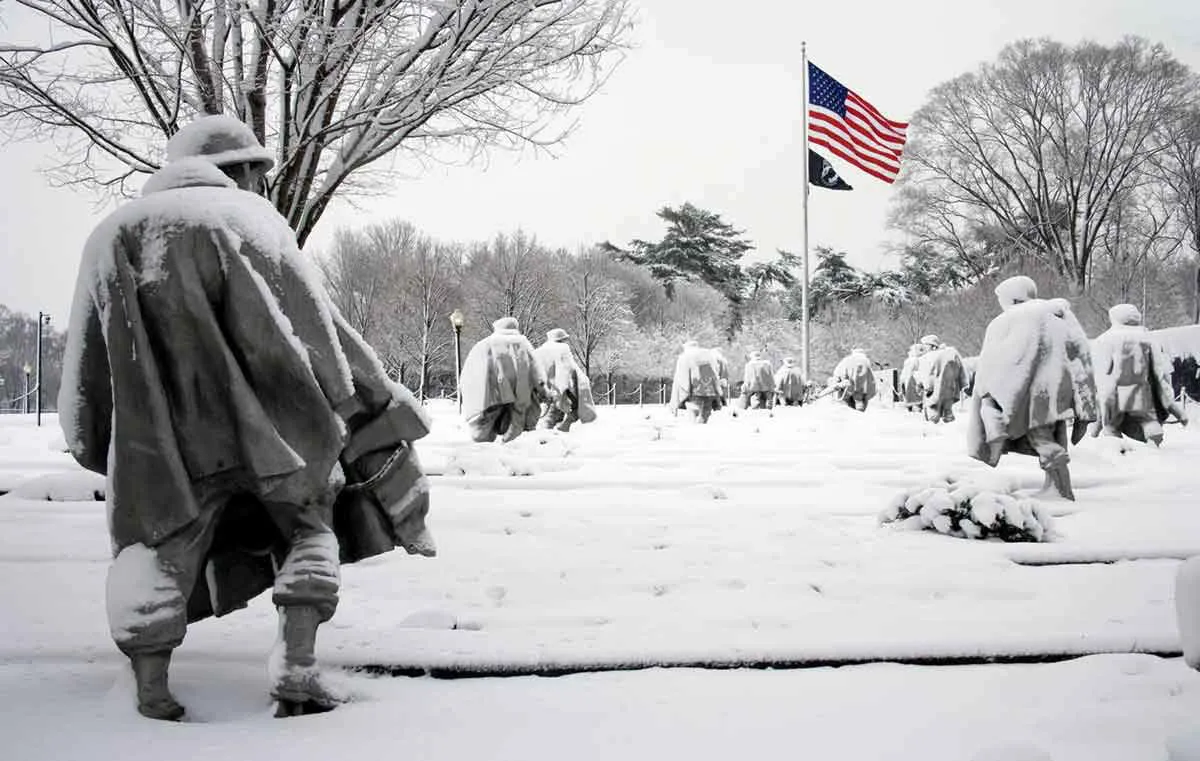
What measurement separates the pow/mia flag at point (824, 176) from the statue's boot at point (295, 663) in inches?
970

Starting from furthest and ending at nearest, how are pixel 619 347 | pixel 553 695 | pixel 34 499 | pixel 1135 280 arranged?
pixel 619 347, pixel 1135 280, pixel 34 499, pixel 553 695

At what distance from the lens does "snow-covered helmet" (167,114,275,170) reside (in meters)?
3.02

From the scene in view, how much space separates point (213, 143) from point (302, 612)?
5.19ft

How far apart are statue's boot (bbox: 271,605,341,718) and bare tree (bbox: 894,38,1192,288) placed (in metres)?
28.3

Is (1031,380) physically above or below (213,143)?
below

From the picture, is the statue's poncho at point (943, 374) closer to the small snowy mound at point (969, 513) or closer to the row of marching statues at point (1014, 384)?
the row of marching statues at point (1014, 384)

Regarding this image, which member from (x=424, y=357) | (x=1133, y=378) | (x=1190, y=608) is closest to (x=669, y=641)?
(x=1190, y=608)

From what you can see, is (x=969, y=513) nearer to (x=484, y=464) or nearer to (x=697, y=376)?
(x=484, y=464)

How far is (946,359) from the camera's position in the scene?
18750mm

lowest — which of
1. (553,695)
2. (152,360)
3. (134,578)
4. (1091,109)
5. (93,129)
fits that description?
(553,695)

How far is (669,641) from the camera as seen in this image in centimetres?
362

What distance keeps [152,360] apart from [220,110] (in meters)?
6.89

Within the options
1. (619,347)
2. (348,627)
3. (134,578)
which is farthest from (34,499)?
(619,347)

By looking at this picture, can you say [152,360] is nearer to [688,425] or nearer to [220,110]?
[220,110]
